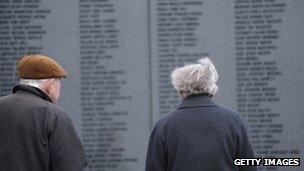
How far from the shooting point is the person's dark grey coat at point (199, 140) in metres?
3.36

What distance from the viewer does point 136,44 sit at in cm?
592

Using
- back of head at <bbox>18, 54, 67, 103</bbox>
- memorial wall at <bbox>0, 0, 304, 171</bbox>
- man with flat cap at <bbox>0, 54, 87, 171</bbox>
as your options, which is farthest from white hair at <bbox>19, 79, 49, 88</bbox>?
memorial wall at <bbox>0, 0, 304, 171</bbox>

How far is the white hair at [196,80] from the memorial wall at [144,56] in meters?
2.42

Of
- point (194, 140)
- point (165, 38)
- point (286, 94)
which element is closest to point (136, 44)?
point (165, 38)

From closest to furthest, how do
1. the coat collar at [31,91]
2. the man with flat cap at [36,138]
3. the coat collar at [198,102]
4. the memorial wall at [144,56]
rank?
the man with flat cap at [36,138] < the coat collar at [31,91] < the coat collar at [198,102] < the memorial wall at [144,56]

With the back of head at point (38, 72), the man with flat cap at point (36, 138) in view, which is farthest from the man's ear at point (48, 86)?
the man with flat cap at point (36, 138)

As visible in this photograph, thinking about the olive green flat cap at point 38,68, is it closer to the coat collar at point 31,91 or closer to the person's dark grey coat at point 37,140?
the coat collar at point 31,91

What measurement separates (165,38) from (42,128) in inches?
115

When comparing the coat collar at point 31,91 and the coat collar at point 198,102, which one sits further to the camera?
the coat collar at point 198,102

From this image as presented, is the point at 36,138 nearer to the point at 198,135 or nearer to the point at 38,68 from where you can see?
the point at 38,68

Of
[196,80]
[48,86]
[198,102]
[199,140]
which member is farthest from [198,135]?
[48,86]

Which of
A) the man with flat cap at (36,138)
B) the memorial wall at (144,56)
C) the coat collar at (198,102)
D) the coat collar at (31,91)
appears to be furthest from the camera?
the memorial wall at (144,56)

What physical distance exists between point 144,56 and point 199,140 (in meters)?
2.64

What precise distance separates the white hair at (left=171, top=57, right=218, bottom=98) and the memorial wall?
2.42 metres
